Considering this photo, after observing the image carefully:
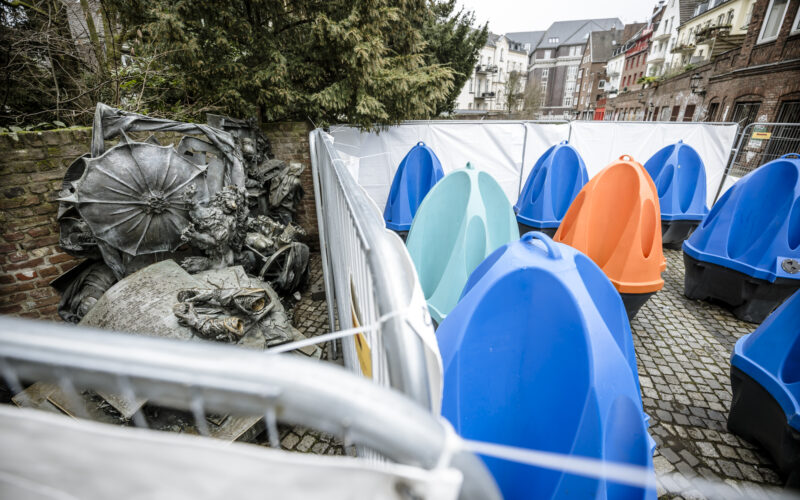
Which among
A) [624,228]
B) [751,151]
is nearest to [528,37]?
[751,151]

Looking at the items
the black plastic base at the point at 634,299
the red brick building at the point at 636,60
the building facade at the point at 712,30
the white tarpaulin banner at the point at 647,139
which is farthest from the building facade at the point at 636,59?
the black plastic base at the point at 634,299

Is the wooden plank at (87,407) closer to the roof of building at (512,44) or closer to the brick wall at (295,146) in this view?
the brick wall at (295,146)

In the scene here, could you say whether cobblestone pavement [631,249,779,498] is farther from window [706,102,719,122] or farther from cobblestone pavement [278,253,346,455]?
window [706,102,719,122]

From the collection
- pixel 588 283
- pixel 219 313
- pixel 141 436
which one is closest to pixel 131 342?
pixel 141 436

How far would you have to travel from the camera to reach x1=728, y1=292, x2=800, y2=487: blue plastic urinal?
1.89 metres

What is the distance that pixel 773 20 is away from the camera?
11.3m

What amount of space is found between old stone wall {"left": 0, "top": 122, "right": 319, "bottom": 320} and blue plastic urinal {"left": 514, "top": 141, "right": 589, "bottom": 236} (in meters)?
5.17

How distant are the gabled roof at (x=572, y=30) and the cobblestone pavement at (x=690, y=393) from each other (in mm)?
61474

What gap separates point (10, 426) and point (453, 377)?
1225mm

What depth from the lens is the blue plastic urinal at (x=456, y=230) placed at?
247cm

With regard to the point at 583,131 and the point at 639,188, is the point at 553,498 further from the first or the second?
the point at 583,131

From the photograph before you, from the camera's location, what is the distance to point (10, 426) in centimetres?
47

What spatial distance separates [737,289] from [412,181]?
13.5ft

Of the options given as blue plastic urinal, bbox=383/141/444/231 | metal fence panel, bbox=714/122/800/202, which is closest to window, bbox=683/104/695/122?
metal fence panel, bbox=714/122/800/202
